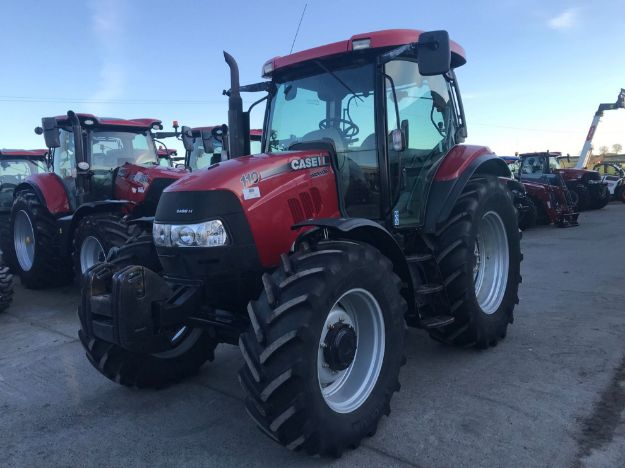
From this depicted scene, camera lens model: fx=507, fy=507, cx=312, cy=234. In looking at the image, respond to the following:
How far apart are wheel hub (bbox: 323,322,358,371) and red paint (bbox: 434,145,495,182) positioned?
1.62m

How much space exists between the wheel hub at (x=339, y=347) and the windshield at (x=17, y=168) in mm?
10422

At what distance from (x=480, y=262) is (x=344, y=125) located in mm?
1789

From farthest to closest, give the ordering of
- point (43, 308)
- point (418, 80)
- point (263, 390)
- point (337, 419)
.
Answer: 1. point (43, 308)
2. point (418, 80)
3. point (337, 419)
4. point (263, 390)

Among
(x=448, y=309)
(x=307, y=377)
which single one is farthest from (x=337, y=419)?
(x=448, y=309)

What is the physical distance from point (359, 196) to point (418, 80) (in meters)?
1.08

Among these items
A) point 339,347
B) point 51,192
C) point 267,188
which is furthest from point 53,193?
point 339,347

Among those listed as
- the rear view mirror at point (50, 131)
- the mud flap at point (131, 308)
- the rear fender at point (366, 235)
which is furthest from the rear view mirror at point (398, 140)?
the rear view mirror at point (50, 131)

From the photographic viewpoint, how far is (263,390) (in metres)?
2.40

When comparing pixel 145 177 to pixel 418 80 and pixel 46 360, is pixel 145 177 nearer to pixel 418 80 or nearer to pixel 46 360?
pixel 46 360

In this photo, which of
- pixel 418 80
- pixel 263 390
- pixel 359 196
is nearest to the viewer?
pixel 263 390

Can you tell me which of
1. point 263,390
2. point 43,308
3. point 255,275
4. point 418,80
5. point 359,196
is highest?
point 418,80

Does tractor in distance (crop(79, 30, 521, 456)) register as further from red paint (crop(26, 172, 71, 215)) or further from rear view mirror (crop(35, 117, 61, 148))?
red paint (crop(26, 172, 71, 215))

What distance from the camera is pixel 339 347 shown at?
275 centimetres

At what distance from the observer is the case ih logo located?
3.25 m
